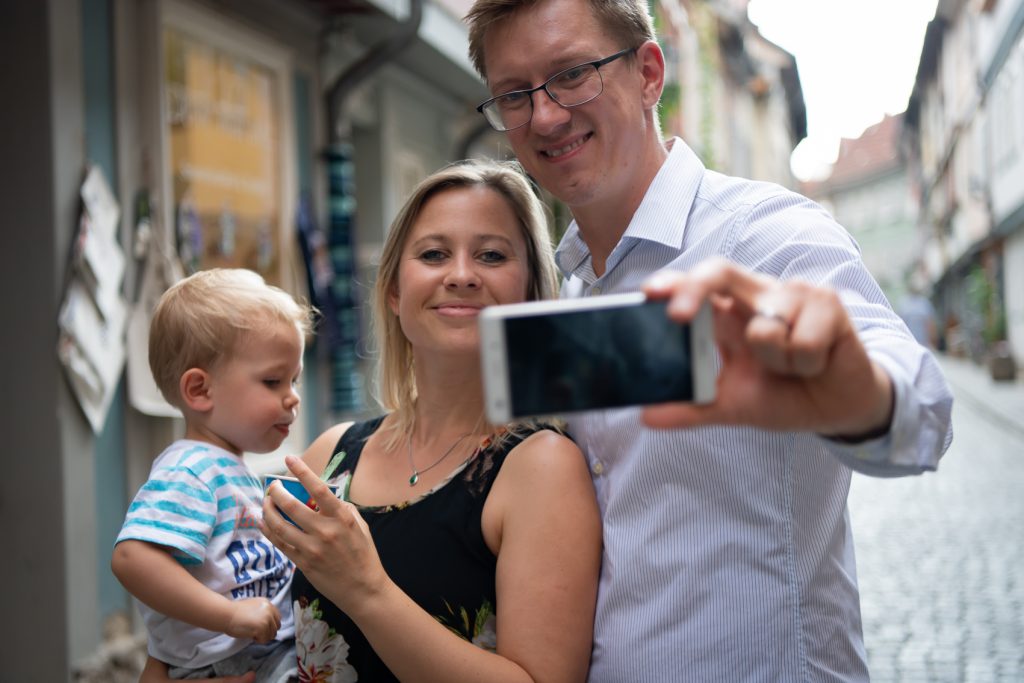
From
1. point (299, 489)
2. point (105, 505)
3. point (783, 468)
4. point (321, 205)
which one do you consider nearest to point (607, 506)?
point (783, 468)

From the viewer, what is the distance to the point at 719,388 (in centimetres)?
140

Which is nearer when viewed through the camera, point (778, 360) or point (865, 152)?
point (778, 360)

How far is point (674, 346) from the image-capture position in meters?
1.39

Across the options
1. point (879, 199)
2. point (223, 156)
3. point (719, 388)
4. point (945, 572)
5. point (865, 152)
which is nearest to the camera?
point (719, 388)

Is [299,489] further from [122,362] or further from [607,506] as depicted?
[122,362]

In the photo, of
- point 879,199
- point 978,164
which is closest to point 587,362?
point 978,164

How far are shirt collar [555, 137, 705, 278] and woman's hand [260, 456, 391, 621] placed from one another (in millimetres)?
782

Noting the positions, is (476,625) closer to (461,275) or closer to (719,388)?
(461,275)

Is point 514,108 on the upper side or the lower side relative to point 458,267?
upper

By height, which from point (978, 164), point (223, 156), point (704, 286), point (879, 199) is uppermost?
point (879, 199)

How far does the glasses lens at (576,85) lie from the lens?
2.25 meters

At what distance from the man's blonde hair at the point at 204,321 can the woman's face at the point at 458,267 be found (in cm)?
38

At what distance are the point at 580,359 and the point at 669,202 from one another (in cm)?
80

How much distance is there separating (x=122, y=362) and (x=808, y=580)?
411 centimetres
